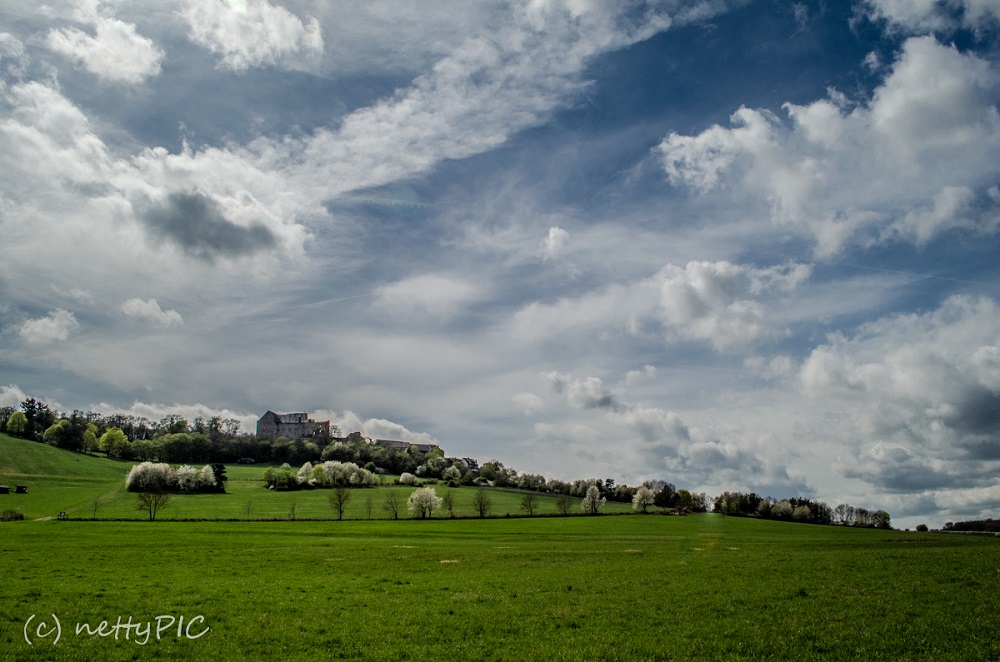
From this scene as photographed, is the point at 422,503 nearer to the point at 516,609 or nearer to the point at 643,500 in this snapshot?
the point at 643,500

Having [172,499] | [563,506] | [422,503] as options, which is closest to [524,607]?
[422,503]

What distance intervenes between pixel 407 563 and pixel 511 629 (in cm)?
2237

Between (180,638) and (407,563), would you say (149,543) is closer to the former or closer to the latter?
(407,563)

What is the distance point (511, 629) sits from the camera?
2128cm

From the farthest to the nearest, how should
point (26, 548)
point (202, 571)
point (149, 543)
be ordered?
point (149, 543) < point (26, 548) < point (202, 571)

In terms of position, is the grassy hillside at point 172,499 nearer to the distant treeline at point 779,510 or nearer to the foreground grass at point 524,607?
the distant treeline at point 779,510

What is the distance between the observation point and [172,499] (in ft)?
502

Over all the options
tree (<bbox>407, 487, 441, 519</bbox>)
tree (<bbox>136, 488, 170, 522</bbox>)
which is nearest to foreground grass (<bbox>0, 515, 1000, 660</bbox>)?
tree (<bbox>136, 488, 170, 522</bbox>)

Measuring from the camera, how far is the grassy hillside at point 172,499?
12962 centimetres

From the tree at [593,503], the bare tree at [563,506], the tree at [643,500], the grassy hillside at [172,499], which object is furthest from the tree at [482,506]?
the tree at [643,500]

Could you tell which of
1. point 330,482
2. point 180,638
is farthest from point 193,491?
point 180,638

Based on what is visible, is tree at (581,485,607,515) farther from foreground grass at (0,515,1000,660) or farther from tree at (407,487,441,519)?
foreground grass at (0,515,1000,660)

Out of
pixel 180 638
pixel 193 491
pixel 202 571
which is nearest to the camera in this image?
pixel 180 638

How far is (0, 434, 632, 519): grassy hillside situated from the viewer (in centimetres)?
12962
